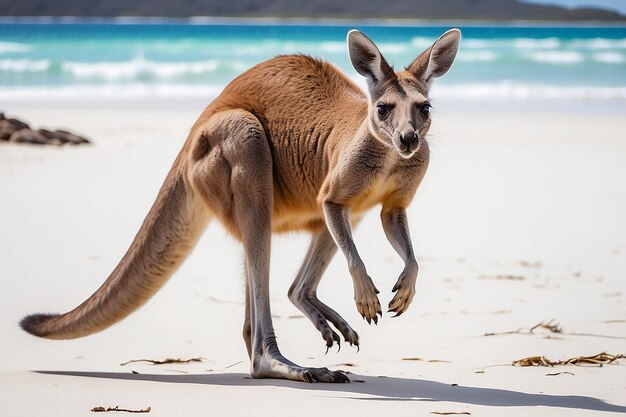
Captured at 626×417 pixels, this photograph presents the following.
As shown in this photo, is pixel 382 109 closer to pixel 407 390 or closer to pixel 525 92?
pixel 407 390

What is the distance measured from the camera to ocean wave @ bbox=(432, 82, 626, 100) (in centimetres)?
2078

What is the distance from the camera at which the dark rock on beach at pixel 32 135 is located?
1171 cm

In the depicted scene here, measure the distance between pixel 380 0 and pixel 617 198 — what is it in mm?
70044

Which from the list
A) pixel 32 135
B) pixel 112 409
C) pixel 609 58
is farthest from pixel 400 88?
pixel 609 58

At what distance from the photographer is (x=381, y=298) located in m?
6.15

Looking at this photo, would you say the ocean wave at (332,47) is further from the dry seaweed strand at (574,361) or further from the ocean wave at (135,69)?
the dry seaweed strand at (574,361)

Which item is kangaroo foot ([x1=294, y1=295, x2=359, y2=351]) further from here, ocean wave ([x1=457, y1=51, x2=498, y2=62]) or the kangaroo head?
ocean wave ([x1=457, y1=51, x2=498, y2=62])

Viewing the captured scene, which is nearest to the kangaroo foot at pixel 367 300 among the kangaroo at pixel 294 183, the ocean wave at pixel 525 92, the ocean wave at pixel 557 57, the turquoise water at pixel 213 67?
the kangaroo at pixel 294 183

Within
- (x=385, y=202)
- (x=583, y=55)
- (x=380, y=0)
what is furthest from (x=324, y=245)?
(x=380, y=0)

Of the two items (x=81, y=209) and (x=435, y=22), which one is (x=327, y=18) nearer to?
(x=435, y=22)

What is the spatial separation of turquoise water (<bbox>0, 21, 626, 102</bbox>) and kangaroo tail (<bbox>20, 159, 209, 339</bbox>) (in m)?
15.5

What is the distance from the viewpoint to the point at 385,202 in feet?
14.5

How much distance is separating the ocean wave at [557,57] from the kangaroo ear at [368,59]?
26.1 m

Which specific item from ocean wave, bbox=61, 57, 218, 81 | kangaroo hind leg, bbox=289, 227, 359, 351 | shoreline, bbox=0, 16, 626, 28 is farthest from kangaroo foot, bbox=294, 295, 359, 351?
shoreline, bbox=0, 16, 626, 28
